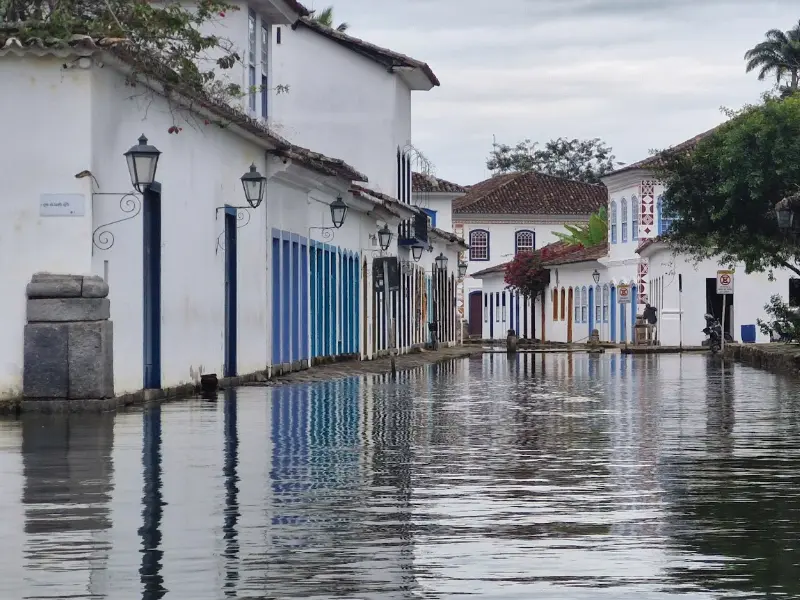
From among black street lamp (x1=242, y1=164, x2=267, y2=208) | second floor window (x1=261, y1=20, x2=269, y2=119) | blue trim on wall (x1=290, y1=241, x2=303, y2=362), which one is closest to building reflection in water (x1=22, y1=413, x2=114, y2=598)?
black street lamp (x1=242, y1=164, x2=267, y2=208)

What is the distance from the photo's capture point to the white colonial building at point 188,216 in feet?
61.1

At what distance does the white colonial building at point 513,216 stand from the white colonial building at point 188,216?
49.7m

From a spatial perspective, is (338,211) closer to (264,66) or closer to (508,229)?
(264,66)

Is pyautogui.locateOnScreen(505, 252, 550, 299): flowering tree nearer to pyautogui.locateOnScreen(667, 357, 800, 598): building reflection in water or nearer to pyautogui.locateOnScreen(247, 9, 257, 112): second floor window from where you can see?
pyautogui.locateOnScreen(247, 9, 257, 112): second floor window

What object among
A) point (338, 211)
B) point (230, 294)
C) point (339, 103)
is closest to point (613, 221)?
point (339, 103)

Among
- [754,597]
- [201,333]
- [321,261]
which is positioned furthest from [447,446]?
[321,261]

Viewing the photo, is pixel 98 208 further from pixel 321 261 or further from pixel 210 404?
pixel 321 261

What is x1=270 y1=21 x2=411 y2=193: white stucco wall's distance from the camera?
151 feet

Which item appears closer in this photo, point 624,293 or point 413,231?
point 413,231

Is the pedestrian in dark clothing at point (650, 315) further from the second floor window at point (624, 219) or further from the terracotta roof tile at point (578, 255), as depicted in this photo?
the terracotta roof tile at point (578, 255)

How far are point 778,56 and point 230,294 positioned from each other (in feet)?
199

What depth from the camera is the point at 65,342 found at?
59.8ft

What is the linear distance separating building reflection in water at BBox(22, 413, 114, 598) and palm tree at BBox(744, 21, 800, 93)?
70.6 m

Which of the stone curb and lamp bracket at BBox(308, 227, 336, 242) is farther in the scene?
lamp bracket at BBox(308, 227, 336, 242)
